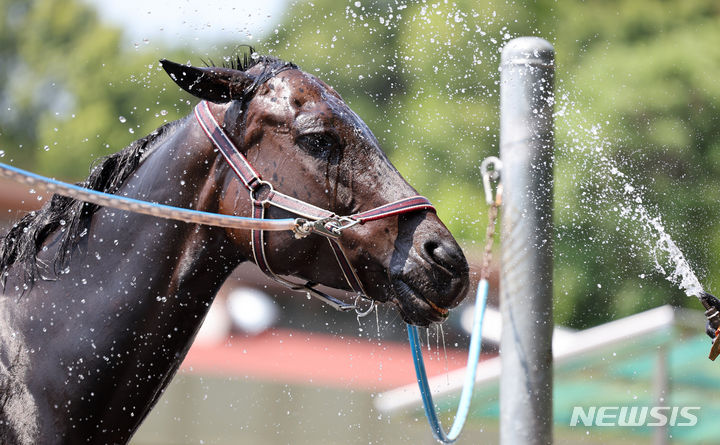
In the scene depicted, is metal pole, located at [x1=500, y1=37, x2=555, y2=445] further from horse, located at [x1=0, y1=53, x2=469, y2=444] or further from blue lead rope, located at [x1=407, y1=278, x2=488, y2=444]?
horse, located at [x1=0, y1=53, x2=469, y2=444]

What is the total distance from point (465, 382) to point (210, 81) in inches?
61.9

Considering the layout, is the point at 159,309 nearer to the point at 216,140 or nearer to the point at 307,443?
the point at 216,140

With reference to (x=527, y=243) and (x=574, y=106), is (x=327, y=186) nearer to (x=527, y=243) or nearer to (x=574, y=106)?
(x=527, y=243)

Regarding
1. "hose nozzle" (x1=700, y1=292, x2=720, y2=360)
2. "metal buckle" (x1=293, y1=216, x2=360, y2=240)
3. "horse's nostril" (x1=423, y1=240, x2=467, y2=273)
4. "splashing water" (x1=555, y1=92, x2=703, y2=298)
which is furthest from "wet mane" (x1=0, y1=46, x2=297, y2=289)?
"splashing water" (x1=555, y1=92, x2=703, y2=298)

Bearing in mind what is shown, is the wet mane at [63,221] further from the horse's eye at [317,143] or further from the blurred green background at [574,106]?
the blurred green background at [574,106]

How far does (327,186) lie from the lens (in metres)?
2.58

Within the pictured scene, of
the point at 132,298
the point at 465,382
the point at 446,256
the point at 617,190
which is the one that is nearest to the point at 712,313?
the point at 465,382

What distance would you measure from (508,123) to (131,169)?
4.68ft

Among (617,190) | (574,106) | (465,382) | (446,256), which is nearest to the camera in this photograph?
(446,256)

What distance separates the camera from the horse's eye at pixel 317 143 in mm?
2596

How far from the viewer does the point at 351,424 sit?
801 cm

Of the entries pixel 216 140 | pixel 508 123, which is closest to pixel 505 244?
pixel 508 123

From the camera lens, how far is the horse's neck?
2.47 m

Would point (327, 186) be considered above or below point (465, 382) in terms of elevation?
above
